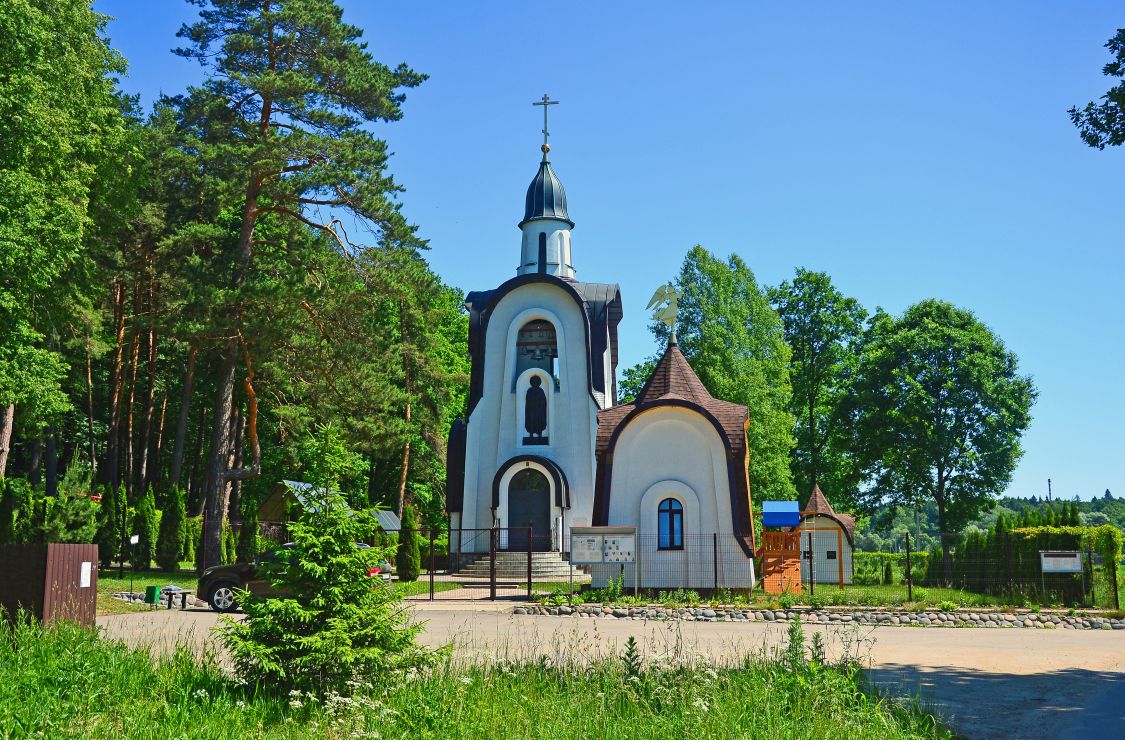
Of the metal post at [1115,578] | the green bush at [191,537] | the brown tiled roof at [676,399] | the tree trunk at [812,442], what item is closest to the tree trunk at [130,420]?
the green bush at [191,537]

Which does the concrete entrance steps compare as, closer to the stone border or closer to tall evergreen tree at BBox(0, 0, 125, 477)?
the stone border

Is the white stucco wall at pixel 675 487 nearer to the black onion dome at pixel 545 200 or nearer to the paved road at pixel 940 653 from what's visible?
the paved road at pixel 940 653

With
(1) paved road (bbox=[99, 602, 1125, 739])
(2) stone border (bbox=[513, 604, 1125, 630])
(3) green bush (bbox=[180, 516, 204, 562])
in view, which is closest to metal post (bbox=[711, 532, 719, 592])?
(2) stone border (bbox=[513, 604, 1125, 630])

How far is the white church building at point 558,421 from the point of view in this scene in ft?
71.5

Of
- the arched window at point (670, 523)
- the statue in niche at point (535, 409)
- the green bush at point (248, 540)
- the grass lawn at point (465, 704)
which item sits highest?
the statue in niche at point (535, 409)

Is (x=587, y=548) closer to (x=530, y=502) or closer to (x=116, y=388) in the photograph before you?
(x=530, y=502)

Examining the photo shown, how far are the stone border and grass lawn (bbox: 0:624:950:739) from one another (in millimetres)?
8659

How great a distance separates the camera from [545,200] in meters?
32.9

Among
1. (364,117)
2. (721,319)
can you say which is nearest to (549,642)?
(364,117)

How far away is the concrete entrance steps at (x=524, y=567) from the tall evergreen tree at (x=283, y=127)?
23.7ft

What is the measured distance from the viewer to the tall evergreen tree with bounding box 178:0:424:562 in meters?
22.8

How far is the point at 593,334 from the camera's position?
31.0 meters

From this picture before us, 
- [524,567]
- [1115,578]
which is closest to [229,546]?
[524,567]

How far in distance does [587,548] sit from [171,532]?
1331cm
